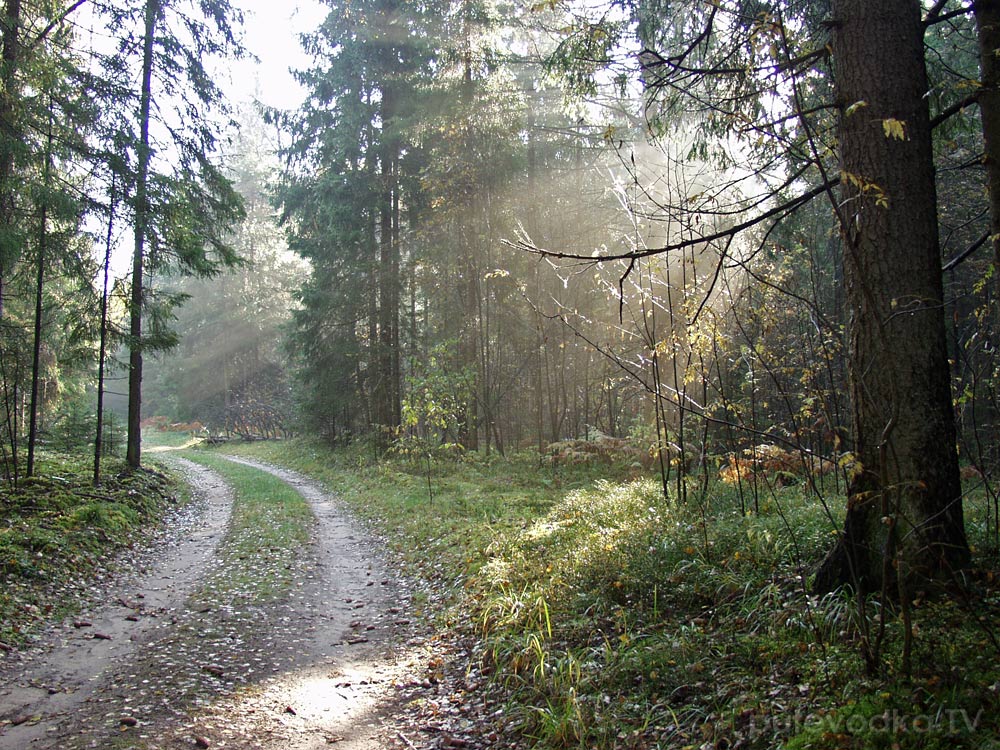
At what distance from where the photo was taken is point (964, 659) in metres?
3.20

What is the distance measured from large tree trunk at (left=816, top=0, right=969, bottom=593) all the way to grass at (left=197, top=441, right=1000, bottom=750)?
391 mm

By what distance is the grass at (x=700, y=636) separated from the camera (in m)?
3.08

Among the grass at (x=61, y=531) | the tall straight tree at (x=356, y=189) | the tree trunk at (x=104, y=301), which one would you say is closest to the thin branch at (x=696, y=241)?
the grass at (x=61, y=531)

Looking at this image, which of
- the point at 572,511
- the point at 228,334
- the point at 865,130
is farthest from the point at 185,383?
the point at 865,130

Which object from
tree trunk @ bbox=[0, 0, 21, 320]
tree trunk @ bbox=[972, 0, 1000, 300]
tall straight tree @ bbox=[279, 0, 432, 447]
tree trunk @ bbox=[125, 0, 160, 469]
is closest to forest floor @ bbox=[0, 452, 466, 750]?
tree trunk @ bbox=[972, 0, 1000, 300]

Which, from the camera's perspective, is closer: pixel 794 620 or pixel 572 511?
pixel 794 620

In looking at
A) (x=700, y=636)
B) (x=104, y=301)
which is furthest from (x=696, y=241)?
(x=104, y=301)

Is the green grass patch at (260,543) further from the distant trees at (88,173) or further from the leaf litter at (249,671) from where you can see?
the distant trees at (88,173)

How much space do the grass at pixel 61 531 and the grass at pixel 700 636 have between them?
4331 mm

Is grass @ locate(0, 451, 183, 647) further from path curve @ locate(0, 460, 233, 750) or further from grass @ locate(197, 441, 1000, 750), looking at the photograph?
grass @ locate(197, 441, 1000, 750)

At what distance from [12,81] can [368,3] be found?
1193 centimetres

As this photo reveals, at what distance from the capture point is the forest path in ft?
14.2

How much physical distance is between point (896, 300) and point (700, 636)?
261cm

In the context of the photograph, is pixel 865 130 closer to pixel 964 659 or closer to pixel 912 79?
pixel 912 79
